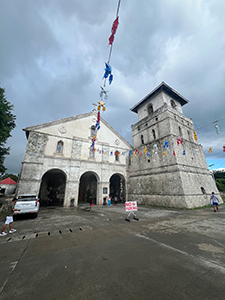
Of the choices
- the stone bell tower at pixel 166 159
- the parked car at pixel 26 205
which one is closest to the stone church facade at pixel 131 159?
the stone bell tower at pixel 166 159

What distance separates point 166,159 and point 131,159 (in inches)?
267

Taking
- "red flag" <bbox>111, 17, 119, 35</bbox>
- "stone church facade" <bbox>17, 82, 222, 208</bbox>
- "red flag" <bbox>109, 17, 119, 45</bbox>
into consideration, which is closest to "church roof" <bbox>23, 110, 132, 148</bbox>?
"stone church facade" <bbox>17, 82, 222, 208</bbox>

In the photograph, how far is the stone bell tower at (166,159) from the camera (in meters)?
13.7

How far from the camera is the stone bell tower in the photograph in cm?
1373

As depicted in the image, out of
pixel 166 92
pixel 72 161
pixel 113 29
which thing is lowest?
pixel 72 161

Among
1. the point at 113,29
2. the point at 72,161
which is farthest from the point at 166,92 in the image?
the point at 72,161

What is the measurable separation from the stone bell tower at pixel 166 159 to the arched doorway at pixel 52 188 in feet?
40.5

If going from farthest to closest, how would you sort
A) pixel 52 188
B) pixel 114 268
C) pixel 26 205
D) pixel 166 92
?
pixel 52 188 → pixel 166 92 → pixel 26 205 → pixel 114 268

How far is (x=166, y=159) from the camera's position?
1530 cm

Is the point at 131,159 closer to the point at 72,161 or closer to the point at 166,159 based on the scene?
the point at 166,159

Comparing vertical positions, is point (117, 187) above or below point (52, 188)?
above

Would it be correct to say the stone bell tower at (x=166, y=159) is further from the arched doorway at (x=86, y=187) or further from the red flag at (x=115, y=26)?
the red flag at (x=115, y=26)

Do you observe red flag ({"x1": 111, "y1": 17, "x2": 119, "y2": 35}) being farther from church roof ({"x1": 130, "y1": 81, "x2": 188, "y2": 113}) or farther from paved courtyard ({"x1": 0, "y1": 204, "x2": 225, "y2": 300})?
church roof ({"x1": 130, "y1": 81, "x2": 188, "y2": 113})

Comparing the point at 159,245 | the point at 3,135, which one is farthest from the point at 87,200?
the point at 159,245
